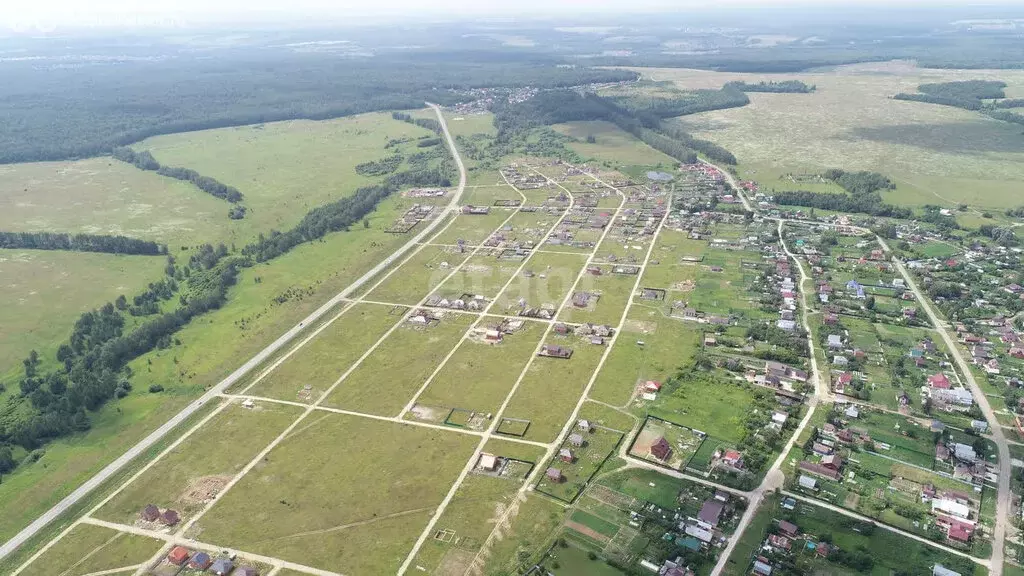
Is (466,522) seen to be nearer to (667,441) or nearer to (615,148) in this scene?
(667,441)

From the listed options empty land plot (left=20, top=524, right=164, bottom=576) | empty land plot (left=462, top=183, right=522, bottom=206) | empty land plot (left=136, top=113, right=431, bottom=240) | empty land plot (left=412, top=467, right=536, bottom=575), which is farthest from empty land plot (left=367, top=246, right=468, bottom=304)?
empty land plot (left=20, top=524, right=164, bottom=576)

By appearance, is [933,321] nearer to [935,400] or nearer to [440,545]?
[935,400]

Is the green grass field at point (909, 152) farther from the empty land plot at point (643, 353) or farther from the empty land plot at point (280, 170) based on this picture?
the empty land plot at point (280, 170)

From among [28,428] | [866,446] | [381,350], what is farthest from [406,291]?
[866,446]

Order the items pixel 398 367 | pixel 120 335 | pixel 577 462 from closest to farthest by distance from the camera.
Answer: pixel 577 462
pixel 398 367
pixel 120 335

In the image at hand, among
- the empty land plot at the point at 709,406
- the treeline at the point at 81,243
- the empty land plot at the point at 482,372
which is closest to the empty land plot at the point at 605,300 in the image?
the empty land plot at the point at 482,372

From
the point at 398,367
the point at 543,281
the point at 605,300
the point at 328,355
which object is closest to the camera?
the point at 398,367

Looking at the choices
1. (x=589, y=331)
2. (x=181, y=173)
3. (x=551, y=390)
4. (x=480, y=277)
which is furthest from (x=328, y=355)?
(x=181, y=173)
